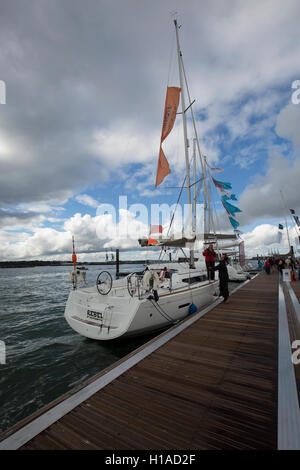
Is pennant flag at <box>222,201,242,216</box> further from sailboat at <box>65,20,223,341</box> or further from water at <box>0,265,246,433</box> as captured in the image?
water at <box>0,265,246,433</box>

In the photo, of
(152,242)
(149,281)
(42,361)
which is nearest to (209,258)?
(152,242)

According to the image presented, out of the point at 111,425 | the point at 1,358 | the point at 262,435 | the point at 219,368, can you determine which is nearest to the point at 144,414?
the point at 111,425

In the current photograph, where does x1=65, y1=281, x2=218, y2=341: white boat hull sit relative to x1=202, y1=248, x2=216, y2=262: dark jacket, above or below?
below

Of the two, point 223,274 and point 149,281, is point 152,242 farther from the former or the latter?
point 149,281

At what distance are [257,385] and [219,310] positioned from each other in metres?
4.28

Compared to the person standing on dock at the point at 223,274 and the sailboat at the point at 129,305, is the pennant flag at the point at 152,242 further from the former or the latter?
the person standing on dock at the point at 223,274

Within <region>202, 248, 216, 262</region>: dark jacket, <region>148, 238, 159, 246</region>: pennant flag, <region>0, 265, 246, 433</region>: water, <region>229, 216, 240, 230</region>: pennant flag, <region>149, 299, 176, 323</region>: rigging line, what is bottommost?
<region>0, 265, 246, 433</region>: water

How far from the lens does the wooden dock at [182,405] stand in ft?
6.91

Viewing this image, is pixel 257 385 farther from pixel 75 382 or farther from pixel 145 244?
pixel 145 244

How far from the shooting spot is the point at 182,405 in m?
2.65

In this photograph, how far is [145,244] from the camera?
1091 cm

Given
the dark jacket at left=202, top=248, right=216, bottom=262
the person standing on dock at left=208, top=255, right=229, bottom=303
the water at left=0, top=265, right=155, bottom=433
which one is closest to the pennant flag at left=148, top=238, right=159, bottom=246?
the dark jacket at left=202, top=248, right=216, bottom=262

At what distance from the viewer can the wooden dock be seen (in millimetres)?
2107

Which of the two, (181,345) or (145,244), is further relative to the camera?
(145,244)
